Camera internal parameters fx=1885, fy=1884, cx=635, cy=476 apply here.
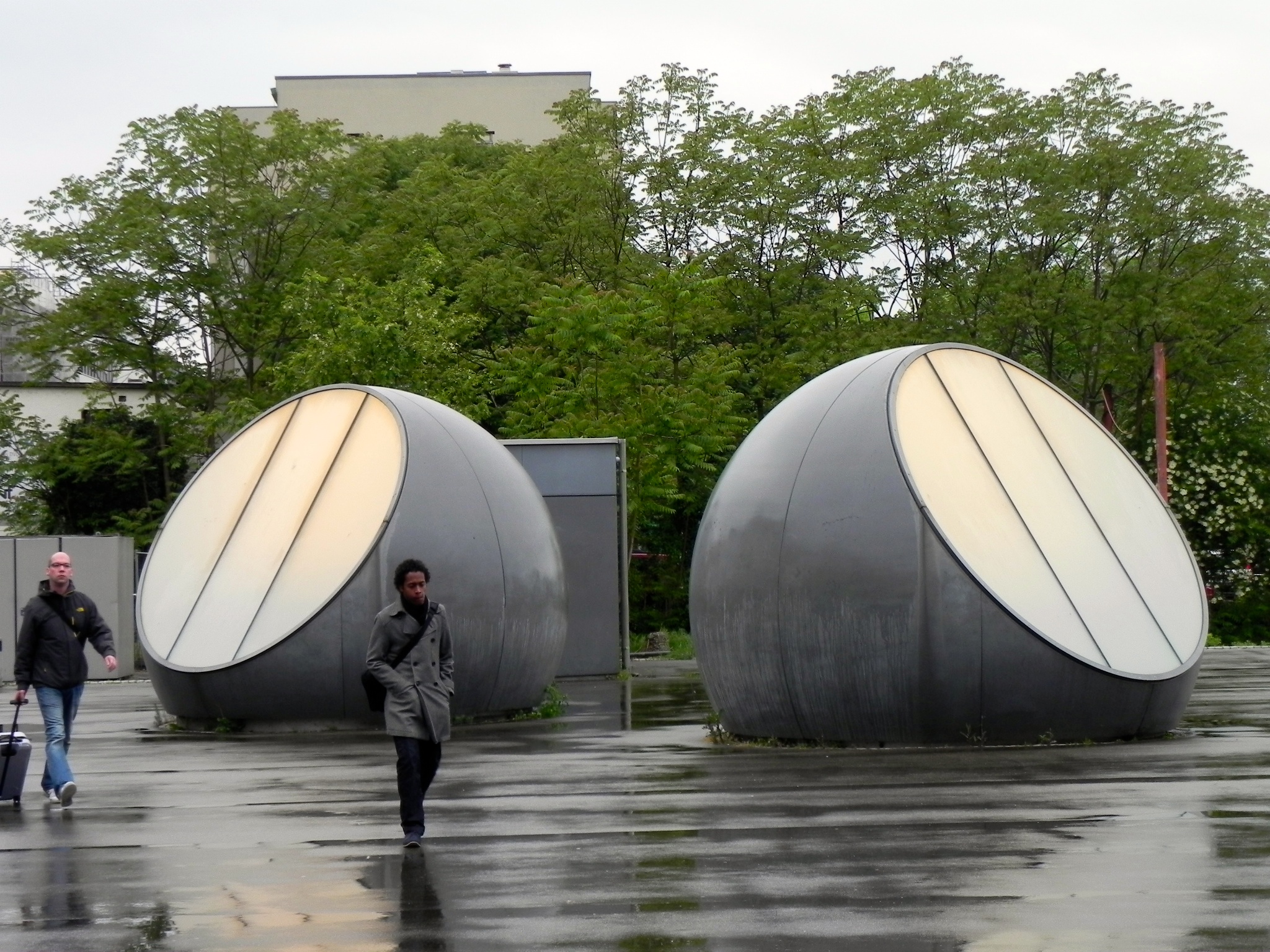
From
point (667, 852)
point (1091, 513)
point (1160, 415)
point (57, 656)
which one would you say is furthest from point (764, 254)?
point (667, 852)

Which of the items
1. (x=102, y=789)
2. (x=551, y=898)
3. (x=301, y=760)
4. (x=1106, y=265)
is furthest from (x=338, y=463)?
(x=1106, y=265)

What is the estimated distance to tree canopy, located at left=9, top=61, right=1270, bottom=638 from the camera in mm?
44281

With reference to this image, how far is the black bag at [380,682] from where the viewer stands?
1032 centimetres

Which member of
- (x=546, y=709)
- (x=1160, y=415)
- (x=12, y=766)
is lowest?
(x=546, y=709)

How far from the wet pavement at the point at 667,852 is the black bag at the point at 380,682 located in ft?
2.43

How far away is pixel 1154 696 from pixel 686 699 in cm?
825

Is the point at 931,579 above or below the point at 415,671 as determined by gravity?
above

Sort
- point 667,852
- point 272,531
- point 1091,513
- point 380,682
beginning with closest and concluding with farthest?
point 667,852 → point 380,682 → point 1091,513 → point 272,531

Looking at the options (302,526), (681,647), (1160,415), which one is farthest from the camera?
(1160,415)

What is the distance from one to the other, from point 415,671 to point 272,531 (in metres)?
7.80

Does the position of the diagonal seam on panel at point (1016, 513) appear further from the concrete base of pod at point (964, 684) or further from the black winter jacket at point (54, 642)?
the black winter jacket at point (54, 642)

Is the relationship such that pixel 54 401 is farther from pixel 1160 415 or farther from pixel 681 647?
pixel 1160 415

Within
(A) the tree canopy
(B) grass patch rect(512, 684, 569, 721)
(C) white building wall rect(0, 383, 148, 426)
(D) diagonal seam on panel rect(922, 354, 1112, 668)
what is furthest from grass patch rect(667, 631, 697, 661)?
(C) white building wall rect(0, 383, 148, 426)

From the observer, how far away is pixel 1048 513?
1459 centimetres
